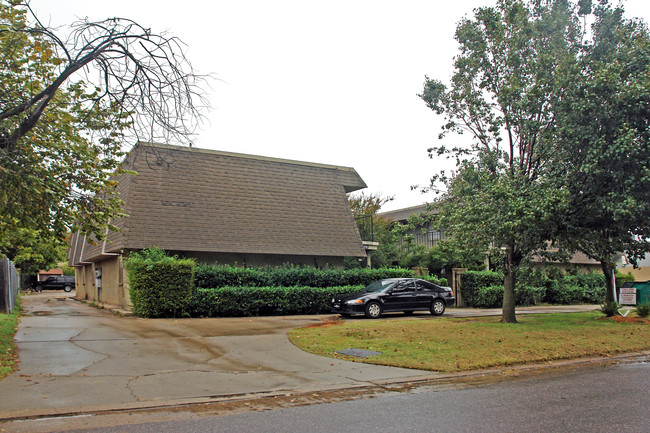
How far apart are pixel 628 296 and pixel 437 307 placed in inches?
422

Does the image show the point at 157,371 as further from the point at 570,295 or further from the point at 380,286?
the point at 570,295

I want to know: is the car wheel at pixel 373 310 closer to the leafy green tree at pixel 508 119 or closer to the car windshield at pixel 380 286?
the car windshield at pixel 380 286

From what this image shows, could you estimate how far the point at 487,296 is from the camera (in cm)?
2588

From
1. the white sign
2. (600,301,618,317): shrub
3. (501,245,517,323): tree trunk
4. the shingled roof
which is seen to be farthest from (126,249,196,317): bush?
the white sign

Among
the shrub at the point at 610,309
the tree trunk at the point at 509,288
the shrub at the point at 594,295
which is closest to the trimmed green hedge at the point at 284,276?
the tree trunk at the point at 509,288

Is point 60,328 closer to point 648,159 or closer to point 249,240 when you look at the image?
point 249,240

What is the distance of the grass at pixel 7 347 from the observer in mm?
8116

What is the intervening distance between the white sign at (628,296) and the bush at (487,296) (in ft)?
18.2

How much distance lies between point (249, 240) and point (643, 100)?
1508 centimetres

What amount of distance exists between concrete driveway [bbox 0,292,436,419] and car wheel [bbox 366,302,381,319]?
5.21m

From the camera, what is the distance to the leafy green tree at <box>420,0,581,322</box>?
1344 cm

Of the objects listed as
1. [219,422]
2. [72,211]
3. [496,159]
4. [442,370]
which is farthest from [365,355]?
[496,159]

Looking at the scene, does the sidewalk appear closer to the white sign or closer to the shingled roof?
the shingled roof

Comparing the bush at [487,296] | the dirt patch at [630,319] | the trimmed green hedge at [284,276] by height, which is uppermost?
the trimmed green hedge at [284,276]
